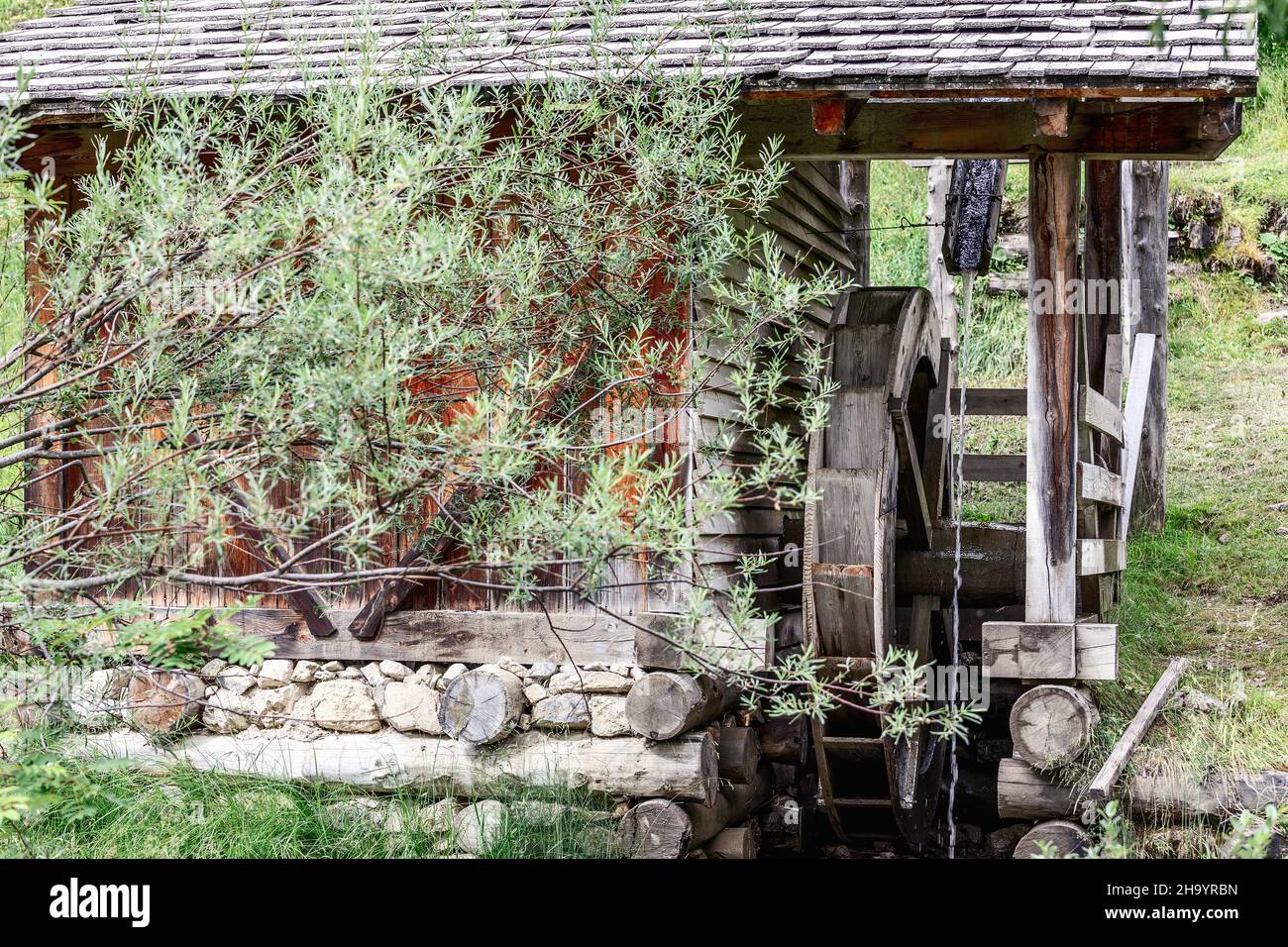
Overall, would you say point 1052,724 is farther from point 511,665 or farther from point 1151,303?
point 1151,303

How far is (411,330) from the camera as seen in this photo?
11.0ft

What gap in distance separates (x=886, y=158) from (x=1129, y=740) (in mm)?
2638

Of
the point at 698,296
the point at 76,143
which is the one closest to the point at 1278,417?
the point at 698,296

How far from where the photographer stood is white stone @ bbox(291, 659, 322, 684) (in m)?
5.92

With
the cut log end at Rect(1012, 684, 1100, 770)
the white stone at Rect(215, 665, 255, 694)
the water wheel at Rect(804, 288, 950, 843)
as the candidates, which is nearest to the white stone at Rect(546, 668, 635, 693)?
the water wheel at Rect(804, 288, 950, 843)

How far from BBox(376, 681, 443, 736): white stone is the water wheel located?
5.54 feet

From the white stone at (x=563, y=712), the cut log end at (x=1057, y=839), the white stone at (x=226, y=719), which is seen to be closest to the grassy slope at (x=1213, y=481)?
the cut log end at (x=1057, y=839)

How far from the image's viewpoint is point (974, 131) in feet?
18.2

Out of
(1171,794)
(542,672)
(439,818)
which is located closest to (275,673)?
(439,818)

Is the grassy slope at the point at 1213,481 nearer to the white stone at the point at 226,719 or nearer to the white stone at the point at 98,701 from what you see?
the white stone at the point at 226,719

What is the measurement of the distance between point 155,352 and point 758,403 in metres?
3.89

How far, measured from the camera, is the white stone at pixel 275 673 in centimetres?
593

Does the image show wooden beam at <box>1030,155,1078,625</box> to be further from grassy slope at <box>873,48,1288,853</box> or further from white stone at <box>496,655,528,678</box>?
white stone at <box>496,655,528,678</box>

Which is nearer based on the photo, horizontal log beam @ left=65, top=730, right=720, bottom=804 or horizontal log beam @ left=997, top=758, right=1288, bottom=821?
horizontal log beam @ left=997, top=758, right=1288, bottom=821
